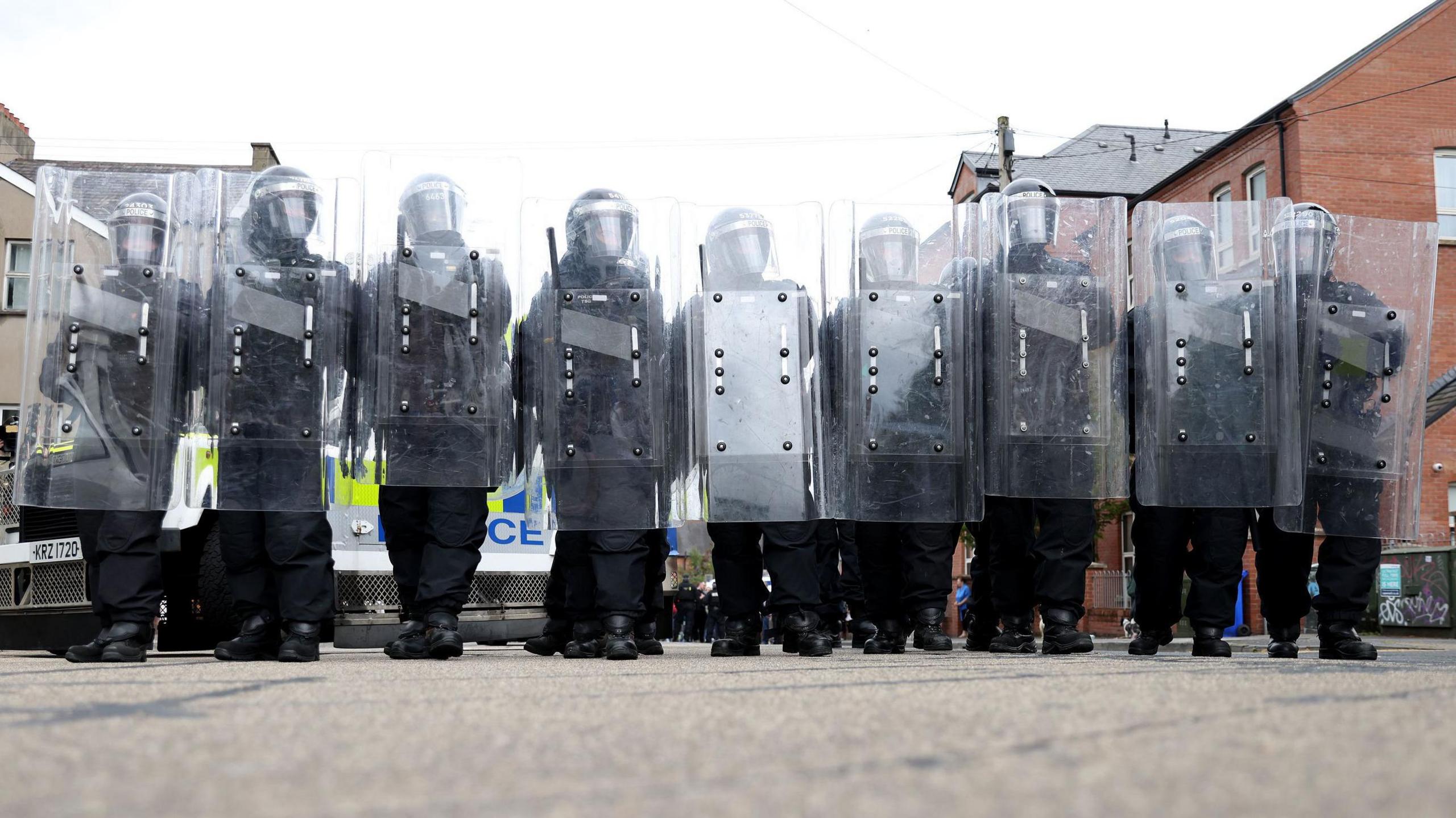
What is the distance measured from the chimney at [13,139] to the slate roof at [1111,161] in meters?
20.6

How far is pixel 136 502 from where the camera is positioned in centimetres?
614

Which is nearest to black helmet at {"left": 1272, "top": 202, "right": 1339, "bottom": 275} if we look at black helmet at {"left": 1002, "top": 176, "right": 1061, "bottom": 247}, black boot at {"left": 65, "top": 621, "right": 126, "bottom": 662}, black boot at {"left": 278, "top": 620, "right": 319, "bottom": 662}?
black helmet at {"left": 1002, "top": 176, "right": 1061, "bottom": 247}

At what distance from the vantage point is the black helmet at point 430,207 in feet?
21.1

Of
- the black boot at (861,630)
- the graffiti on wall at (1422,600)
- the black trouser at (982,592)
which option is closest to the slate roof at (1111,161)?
the graffiti on wall at (1422,600)

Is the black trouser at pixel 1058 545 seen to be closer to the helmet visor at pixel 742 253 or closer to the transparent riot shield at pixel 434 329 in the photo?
the helmet visor at pixel 742 253

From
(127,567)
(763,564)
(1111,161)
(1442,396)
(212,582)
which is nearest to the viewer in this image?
(127,567)

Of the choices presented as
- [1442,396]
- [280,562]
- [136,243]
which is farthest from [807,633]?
[1442,396]

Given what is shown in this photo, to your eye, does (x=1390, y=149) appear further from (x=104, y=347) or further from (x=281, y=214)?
(x=104, y=347)

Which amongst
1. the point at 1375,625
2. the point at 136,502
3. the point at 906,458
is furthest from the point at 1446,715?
the point at 1375,625

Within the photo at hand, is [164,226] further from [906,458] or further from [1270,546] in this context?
[1270,546]

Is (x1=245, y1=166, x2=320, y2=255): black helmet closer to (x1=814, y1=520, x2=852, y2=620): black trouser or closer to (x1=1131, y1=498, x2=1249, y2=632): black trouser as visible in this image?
(x1=814, y1=520, x2=852, y2=620): black trouser

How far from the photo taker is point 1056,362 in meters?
6.88

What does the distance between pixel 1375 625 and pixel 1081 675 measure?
1708 centimetres

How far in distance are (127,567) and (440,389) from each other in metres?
1.52
